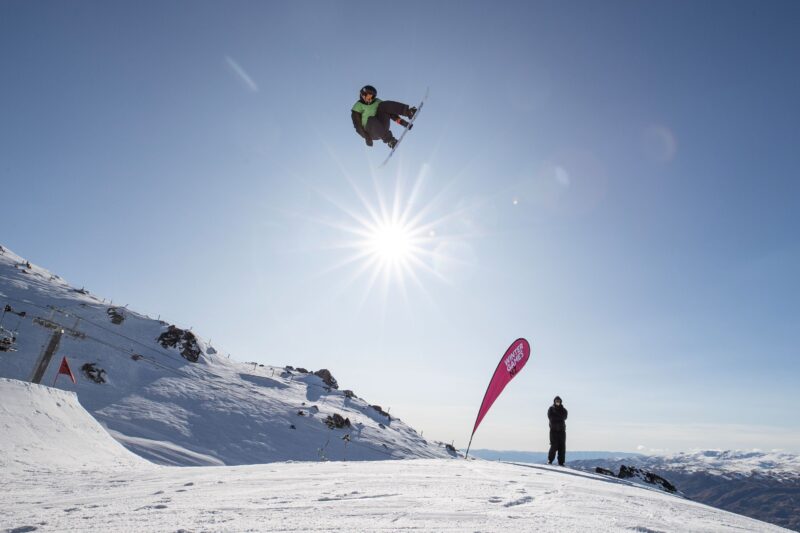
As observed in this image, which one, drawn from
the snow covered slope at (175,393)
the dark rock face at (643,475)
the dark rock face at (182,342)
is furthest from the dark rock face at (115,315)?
the dark rock face at (643,475)

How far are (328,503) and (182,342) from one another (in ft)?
183

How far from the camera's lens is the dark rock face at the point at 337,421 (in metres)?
46.5

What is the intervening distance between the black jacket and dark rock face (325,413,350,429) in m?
37.9

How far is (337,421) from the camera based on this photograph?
158ft

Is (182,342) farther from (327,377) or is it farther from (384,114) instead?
(384,114)

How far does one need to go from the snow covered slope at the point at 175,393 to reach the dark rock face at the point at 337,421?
16 centimetres

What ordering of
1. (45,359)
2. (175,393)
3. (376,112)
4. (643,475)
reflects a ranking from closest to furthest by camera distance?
(376,112), (643,475), (45,359), (175,393)

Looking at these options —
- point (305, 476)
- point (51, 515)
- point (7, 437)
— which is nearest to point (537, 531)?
point (305, 476)

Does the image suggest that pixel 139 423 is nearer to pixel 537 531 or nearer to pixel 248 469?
pixel 248 469

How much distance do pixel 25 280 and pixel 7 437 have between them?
5991cm

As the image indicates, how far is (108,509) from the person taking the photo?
3.56 metres

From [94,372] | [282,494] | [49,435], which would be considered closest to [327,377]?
[94,372]

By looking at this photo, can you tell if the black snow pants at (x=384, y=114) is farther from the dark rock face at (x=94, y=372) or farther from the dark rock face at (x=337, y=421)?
the dark rock face at (x=337, y=421)

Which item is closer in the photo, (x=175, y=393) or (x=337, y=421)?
(x=175, y=393)
